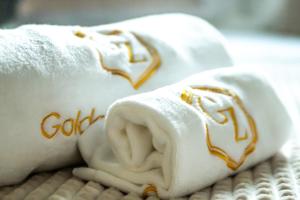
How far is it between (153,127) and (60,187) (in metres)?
0.13

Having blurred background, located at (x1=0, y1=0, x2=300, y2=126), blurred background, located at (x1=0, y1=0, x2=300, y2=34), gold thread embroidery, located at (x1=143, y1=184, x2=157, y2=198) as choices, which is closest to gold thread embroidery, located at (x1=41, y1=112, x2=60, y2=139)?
gold thread embroidery, located at (x1=143, y1=184, x2=157, y2=198)

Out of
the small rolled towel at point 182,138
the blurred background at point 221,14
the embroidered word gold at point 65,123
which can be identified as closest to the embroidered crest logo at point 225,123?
the small rolled towel at point 182,138

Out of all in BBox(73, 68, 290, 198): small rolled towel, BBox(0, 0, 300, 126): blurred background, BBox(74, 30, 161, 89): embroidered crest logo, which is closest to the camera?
A: BBox(73, 68, 290, 198): small rolled towel

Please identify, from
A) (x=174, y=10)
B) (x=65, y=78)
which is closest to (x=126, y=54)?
(x=65, y=78)

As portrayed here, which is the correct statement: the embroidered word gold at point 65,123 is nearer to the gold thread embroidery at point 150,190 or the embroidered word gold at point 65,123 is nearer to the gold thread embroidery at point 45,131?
the gold thread embroidery at point 45,131

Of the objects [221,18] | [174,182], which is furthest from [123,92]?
[221,18]

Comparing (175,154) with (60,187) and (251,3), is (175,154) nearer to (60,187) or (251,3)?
(60,187)

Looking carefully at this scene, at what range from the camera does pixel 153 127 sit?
60 cm

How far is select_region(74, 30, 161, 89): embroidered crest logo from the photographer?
0.70 meters

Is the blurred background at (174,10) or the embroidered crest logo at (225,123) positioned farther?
the blurred background at (174,10)

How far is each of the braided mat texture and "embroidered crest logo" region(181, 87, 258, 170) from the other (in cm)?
3

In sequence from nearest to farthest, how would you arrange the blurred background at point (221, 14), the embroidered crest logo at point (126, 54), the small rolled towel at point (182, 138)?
the small rolled towel at point (182, 138) < the embroidered crest logo at point (126, 54) < the blurred background at point (221, 14)

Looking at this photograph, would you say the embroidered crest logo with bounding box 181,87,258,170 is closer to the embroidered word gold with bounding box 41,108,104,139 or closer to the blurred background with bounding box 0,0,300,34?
the embroidered word gold with bounding box 41,108,104,139

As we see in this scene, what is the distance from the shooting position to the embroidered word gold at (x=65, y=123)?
0.63m
